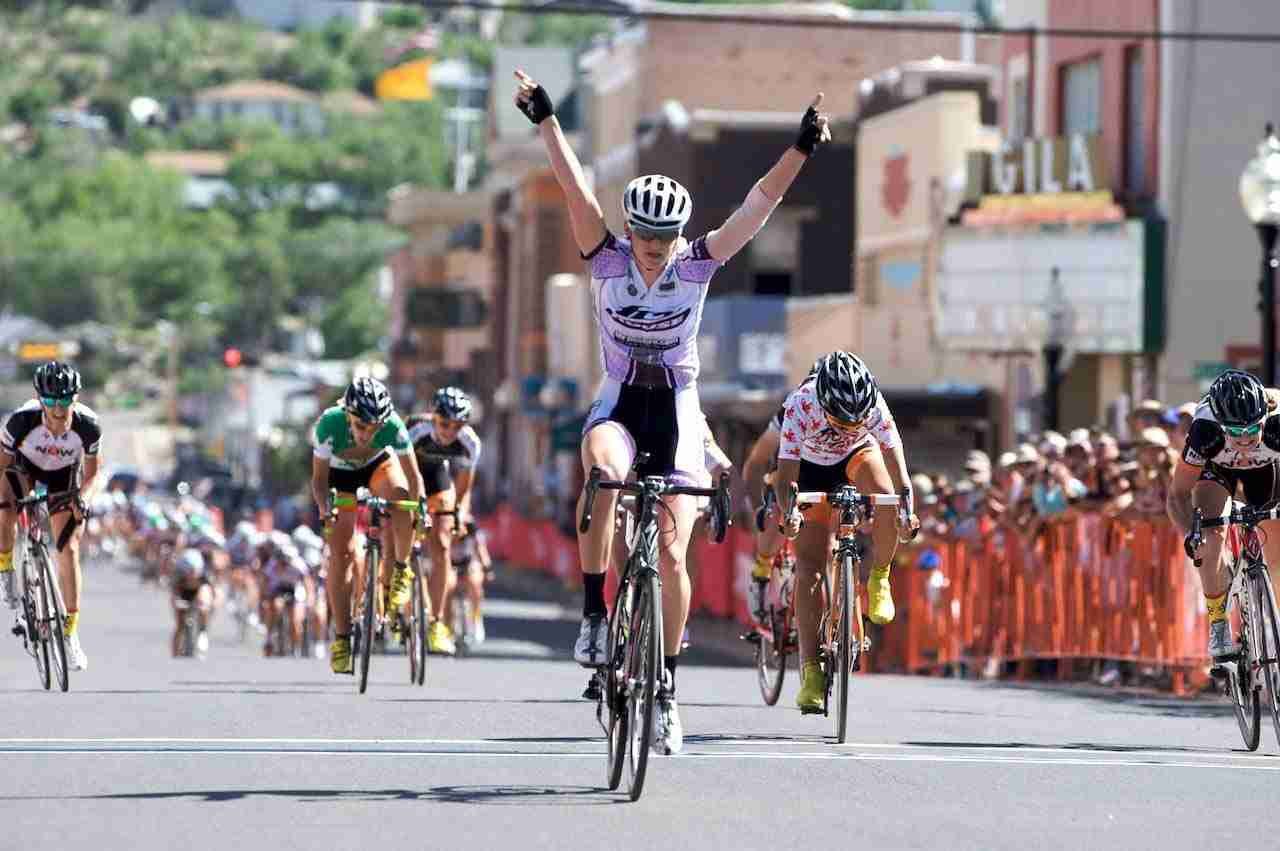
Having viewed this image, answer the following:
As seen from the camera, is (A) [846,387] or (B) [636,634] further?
(A) [846,387]

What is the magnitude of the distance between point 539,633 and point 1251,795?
83.4 ft

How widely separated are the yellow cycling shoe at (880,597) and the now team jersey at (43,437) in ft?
16.1

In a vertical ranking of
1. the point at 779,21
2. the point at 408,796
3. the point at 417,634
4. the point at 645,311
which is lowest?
the point at 408,796

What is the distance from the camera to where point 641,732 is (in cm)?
1143

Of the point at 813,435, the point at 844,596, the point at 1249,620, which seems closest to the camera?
the point at 1249,620

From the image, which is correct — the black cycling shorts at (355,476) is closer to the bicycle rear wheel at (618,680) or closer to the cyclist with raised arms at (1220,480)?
the cyclist with raised arms at (1220,480)

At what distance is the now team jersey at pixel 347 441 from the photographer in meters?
17.6

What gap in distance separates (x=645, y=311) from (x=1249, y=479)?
3.23m

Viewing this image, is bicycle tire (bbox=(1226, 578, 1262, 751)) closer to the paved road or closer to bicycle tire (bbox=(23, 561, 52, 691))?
the paved road

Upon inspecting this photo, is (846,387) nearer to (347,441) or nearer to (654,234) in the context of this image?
(654,234)

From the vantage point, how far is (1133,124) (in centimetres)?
3966

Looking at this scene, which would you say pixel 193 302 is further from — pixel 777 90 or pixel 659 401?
pixel 659 401

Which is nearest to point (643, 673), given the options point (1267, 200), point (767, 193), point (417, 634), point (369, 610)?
point (767, 193)

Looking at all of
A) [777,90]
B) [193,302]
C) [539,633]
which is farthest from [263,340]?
[539,633]
